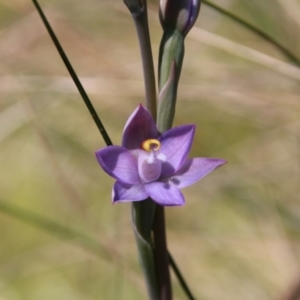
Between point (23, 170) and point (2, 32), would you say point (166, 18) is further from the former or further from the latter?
point (2, 32)

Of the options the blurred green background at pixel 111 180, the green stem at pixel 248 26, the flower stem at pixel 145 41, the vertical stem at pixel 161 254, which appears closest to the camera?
the flower stem at pixel 145 41

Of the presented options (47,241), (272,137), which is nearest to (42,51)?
(47,241)

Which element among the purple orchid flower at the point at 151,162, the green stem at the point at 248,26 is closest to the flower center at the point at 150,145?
the purple orchid flower at the point at 151,162

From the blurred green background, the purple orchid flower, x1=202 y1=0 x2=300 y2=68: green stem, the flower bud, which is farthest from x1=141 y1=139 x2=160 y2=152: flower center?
the blurred green background

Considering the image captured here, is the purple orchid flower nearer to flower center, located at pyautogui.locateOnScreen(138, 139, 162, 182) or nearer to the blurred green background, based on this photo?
flower center, located at pyautogui.locateOnScreen(138, 139, 162, 182)

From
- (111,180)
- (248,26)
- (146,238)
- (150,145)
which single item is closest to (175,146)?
(150,145)

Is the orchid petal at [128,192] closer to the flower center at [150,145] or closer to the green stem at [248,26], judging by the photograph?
the flower center at [150,145]

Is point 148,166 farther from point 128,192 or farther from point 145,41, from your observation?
point 145,41

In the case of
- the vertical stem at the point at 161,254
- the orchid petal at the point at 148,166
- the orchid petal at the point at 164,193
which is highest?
the orchid petal at the point at 148,166
